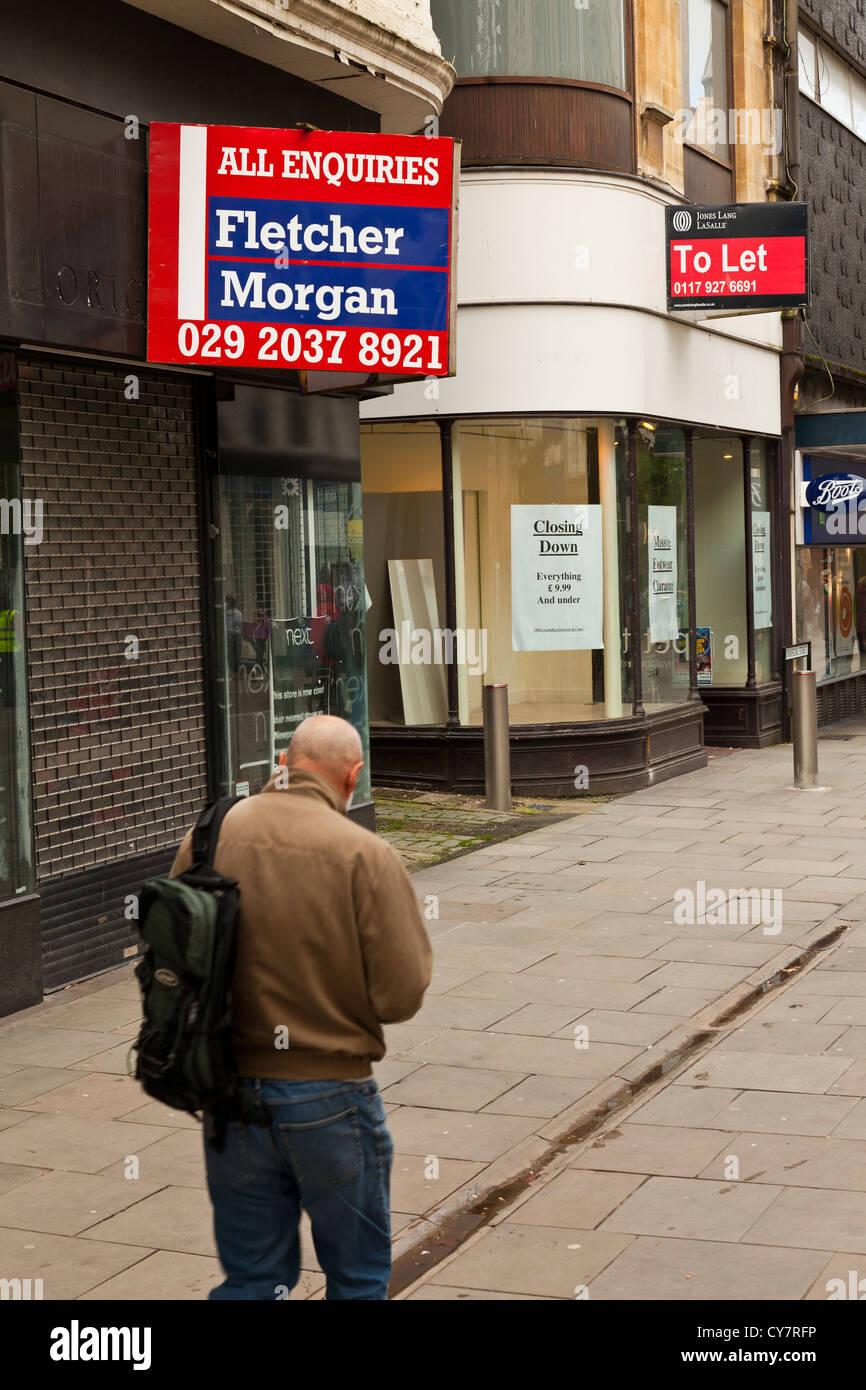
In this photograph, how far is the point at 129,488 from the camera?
9078mm

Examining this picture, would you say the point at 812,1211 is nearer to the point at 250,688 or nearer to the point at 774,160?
the point at 250,688

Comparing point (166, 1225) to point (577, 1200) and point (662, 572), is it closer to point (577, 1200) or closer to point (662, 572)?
point (577, 1200)

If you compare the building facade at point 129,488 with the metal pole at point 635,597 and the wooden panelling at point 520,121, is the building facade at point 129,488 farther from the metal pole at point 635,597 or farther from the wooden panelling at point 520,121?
the metal pole at point 635,597

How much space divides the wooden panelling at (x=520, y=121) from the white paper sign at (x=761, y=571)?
564cm

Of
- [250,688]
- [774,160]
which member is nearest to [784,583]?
[774,160]

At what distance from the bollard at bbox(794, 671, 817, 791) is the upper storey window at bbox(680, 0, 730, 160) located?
227 inches

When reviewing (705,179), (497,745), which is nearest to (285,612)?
(497,745)

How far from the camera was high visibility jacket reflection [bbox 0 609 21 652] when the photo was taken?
7.97 m

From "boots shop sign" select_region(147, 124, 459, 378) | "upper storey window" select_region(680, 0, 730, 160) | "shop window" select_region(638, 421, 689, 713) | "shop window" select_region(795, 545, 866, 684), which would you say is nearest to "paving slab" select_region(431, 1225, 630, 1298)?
"boots shop sign" select_region(147, 124, 459, 378)

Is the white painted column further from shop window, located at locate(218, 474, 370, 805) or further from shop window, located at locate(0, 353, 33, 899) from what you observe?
shop window, located at locate(0, 353, 33, 899)

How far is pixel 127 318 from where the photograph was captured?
856 cm

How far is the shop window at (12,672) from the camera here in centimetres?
797

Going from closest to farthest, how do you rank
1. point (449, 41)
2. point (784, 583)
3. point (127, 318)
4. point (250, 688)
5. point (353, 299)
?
point (127, 318), point (353, 299), point (250, 688), point (449, 41), point (784, 583)
